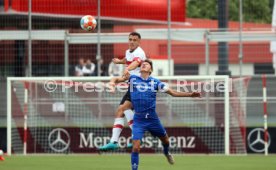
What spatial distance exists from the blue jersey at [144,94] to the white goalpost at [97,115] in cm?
634

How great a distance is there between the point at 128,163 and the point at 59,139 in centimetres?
487

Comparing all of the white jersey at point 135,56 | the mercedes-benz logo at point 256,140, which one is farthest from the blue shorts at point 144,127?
the mercedes-benz logo at point 256,140

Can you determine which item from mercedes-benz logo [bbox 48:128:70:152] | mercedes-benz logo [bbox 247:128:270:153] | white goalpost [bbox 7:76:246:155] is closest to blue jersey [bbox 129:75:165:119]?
white goalpost [bbox 7:76:246:155]

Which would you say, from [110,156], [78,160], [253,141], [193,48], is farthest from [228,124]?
[193,48]

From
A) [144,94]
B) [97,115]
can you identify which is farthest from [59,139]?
[144,94]

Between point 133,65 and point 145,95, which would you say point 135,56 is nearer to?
point 133,65

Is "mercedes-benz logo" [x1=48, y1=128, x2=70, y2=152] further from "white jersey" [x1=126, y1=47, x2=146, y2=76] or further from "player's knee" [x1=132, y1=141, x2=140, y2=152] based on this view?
"player's knee" [x1=132, y1=141, x2=140, y2=152]

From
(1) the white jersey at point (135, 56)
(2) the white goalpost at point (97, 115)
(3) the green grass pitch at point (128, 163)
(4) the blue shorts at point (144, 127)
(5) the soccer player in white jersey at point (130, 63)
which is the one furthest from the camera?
(2) the white goalpost at point (97, 115)

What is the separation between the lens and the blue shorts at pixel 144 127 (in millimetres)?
15766

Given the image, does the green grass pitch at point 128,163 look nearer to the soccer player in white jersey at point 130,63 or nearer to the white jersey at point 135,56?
the soccer player in white jersey at point 130,63

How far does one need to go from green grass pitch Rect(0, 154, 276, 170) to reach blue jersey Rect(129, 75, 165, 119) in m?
1.29

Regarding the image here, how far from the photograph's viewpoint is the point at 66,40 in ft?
79.6

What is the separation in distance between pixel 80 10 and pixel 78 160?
22.2ft

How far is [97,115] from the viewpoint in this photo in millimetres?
23469
